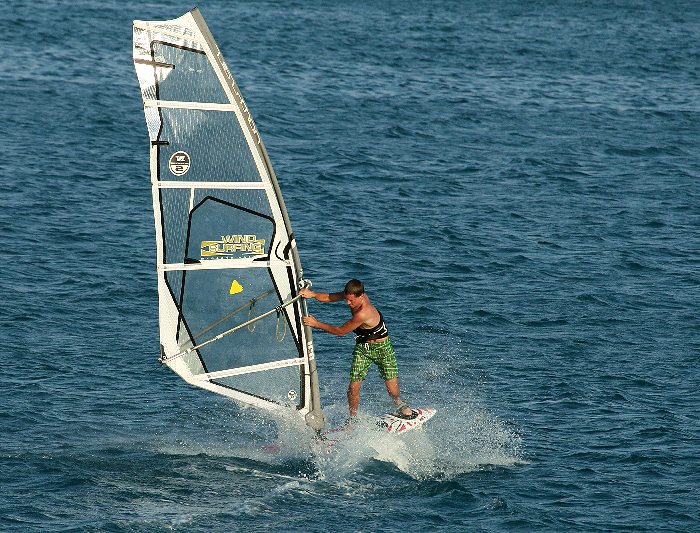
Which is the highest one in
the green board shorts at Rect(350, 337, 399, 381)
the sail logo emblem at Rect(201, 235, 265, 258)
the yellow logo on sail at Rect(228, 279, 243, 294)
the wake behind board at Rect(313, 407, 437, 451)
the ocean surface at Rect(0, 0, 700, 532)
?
the sail logo emblem at Rect(201, 235, 265, 258)

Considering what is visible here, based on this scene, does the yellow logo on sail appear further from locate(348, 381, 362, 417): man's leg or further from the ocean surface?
the ocean surface

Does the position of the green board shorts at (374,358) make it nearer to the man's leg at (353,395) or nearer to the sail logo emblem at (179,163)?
the man's leg at (353,395)

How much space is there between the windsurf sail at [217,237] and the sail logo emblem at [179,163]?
0.04ft

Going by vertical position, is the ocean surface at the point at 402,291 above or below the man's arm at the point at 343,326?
below

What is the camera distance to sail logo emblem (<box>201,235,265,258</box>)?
1346cm

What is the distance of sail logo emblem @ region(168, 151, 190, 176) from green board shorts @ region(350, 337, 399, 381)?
299 cm

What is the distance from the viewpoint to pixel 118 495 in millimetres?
12930

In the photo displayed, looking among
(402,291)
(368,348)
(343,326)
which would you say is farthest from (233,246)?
(402,291)

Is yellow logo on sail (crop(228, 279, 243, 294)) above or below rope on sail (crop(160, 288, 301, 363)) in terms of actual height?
above

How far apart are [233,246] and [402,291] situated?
302 inches

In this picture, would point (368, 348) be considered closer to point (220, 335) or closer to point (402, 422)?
point (402, 422)

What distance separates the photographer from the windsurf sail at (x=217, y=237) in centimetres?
1254

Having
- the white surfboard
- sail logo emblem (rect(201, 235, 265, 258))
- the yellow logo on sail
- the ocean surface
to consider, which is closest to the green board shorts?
the white surfboard

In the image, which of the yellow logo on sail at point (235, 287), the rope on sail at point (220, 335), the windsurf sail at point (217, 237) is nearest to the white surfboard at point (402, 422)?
the windsurf sail at point (217, 237)
